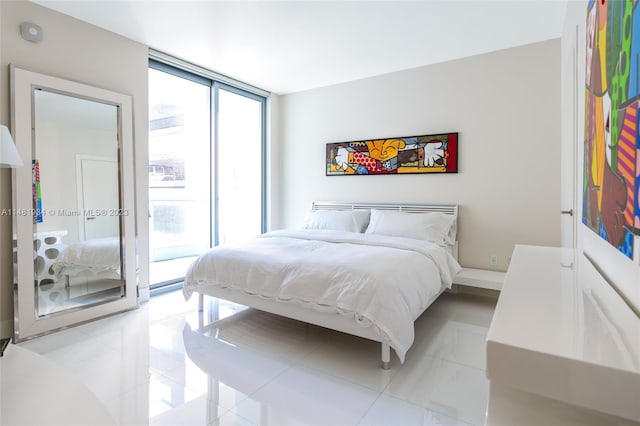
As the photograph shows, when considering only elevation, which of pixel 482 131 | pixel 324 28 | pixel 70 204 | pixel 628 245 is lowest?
pixel 628 245

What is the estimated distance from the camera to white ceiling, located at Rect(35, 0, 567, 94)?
2.66 m

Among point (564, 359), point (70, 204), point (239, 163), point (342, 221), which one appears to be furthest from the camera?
point (239, 163)

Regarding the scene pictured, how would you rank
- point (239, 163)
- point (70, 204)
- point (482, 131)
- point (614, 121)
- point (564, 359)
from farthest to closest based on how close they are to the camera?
1. point (239, 163)
2. point (482, 131)
3. point (70, 204)
4. point (614, 121)
5. point (564, 359)

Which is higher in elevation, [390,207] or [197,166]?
[197,166]

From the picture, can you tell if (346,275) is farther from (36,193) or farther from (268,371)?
(36,193)

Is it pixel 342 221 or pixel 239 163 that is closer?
pixel 342 221

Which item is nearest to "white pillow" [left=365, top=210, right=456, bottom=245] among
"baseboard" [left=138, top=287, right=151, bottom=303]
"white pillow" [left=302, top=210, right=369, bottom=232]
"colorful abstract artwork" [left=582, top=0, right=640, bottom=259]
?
"white pillow" [left=302, top=210, right=369, bottom=232]

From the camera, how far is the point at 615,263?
0.97 meters

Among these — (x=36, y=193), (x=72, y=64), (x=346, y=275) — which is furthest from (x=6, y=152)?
(x=346, y=275)

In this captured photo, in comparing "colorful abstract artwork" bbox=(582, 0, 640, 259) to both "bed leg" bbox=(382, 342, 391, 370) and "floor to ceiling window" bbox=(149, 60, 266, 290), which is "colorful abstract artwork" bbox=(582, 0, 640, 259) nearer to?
"bed leg" bbox=(382, 342, 391, 370)

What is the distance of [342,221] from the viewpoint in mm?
3994

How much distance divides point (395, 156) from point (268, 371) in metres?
2.91

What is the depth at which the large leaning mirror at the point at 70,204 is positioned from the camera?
2.53m

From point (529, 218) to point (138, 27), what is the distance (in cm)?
416
